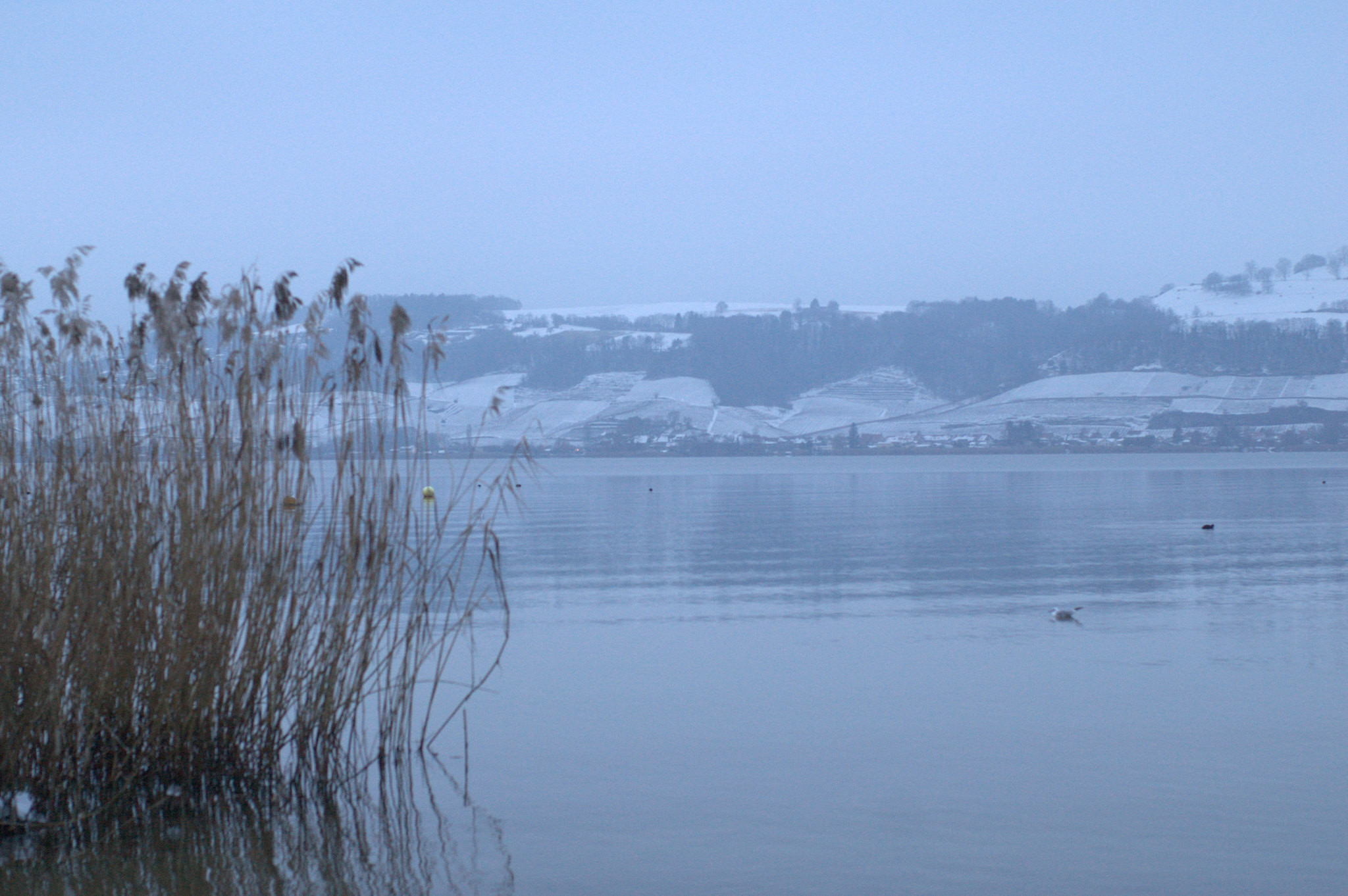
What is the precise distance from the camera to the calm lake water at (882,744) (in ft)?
18.6

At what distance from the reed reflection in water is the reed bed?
16cm

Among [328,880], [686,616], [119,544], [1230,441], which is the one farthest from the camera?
[1230,441]

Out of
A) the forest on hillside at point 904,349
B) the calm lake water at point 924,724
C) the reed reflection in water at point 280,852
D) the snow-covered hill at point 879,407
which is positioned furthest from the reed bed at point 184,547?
the forest on hillside at point 904,349

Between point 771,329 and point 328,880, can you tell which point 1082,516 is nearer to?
point 328,880

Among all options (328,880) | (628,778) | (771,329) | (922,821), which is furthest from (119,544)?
(771,329)

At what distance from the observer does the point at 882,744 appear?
780cm

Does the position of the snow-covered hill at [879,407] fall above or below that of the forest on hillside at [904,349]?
below

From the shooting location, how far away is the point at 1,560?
578cm

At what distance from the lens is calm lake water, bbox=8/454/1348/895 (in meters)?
5.66

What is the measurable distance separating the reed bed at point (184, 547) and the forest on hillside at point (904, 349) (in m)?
152

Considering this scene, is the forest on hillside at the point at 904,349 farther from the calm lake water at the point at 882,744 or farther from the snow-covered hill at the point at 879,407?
the calm lake water at the point at 882,744

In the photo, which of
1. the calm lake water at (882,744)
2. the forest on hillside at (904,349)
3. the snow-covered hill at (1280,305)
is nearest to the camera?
the calm lake water at (882,744)

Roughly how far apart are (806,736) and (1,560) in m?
4.51

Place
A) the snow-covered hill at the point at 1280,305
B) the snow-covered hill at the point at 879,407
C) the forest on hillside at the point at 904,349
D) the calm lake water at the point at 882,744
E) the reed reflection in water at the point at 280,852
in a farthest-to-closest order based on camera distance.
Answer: the snow-covered hill at the point at 1280,305 < the forest on hillside at the point at 904,349 < the snow-covered hill at the point at 879,407 < the calm lake water at the point at 882,744 < the reed reflection in water at the point at 280,852
